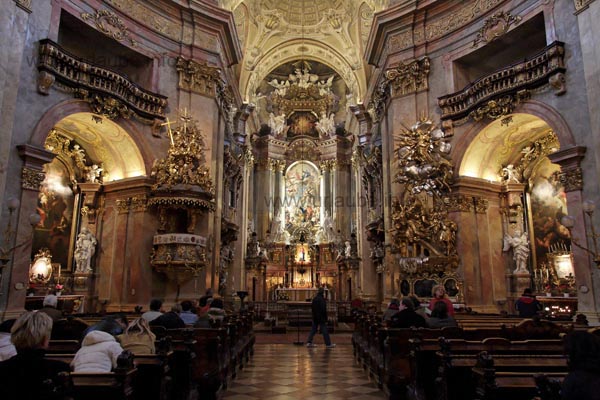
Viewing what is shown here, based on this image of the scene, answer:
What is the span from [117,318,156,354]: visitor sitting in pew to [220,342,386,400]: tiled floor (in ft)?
6.30

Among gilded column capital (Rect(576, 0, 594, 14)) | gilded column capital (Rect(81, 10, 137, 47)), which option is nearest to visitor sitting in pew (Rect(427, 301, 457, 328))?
gilded column capital (Rect(576, 0, 594, 14))

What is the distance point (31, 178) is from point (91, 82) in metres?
3.00

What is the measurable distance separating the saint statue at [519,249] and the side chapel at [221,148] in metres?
0.05

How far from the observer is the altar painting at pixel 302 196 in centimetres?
2727

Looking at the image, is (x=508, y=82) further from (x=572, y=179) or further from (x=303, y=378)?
(x=303, y=378)

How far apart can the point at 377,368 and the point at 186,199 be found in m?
7.34

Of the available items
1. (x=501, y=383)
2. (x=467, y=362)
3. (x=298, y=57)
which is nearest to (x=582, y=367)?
(x=501, y=383)

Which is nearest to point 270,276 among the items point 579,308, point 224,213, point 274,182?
point 274,182

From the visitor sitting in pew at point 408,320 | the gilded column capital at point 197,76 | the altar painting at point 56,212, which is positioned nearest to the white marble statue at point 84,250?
the altar painting at point 56,212

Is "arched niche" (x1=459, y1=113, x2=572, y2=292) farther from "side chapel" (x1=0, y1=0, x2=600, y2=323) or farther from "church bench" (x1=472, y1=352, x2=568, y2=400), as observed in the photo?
"church bench" (x1=472, y1=352, x2=568, y2=400)

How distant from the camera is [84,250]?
12414 mm

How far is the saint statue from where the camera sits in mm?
12427

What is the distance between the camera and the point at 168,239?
11.9 m

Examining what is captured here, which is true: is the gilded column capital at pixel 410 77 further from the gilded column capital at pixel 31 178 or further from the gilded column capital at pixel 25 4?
the gilded column capital at pixel 31 178
